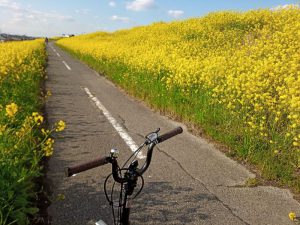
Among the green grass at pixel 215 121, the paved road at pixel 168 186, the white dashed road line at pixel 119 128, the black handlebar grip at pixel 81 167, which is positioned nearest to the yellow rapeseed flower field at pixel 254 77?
the green grass at pixel 215 121

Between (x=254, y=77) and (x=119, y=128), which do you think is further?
(x=119, y=128)

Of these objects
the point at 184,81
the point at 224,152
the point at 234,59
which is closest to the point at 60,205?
the point at 224,152

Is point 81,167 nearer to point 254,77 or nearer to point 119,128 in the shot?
point 254,77

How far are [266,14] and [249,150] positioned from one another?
16.2 metres

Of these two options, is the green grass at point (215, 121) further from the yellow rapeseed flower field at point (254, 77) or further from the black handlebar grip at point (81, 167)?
the black handlebar grip at point (81, 167)

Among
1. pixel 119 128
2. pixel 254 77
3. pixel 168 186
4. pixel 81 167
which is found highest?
pixel 81 167

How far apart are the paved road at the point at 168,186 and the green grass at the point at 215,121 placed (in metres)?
0.24

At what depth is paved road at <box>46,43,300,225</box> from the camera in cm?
381

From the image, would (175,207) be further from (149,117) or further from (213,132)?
(149,117)

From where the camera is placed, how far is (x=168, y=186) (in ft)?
14.8

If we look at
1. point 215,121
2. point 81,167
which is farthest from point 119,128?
point 81,167

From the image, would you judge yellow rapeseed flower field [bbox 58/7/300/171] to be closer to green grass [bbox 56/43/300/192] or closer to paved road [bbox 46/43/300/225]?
green grass [bbox 56/43/300/192]

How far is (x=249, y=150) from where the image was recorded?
5.44 meters

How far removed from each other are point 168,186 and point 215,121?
8.62 feet
